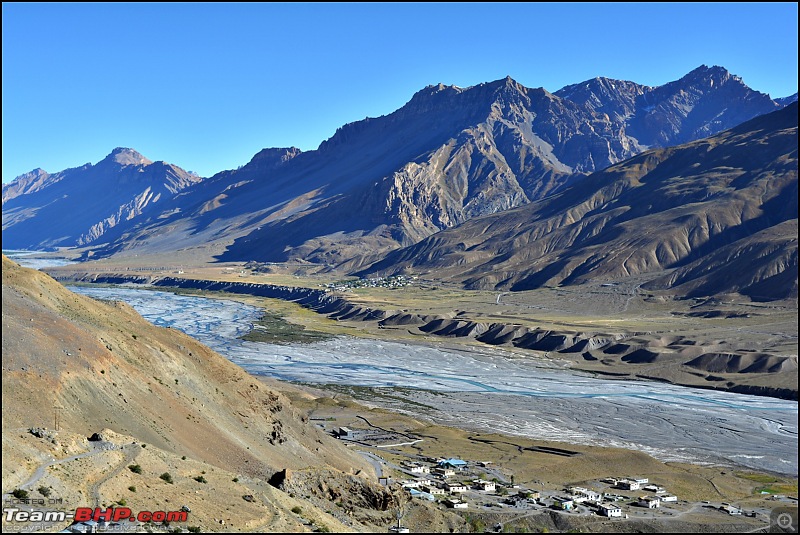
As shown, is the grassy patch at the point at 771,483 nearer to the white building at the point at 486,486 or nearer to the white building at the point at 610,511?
the white building at the point at 610,511

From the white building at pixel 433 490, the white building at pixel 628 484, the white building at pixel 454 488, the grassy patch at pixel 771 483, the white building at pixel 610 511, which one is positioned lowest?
the grassy patch at pixel 771 483

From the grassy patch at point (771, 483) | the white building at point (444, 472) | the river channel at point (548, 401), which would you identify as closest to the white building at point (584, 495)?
the white building at point (444, 472)

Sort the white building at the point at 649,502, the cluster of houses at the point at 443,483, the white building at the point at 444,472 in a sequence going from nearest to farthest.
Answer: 1. the cluster of houses at the point at 443,483
2. the white building at the point at 649,502
3. the white building at the point at 444,472

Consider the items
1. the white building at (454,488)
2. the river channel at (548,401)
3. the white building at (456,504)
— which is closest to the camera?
the white building at (456,504)

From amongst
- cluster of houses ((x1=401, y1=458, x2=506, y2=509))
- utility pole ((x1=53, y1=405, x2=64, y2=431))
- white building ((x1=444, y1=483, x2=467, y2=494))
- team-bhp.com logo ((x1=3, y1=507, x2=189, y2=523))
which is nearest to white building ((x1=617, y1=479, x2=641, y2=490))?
cluster of houses ((x1=401, y1=458, x2=506, y2=509))

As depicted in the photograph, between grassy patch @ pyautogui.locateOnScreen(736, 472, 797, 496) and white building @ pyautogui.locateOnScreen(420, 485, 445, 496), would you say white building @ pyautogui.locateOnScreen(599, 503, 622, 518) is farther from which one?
grassy patch @ pyautogui.locateOnScreen(736, 472, 797, 496)

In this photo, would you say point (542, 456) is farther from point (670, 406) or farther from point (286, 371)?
point (286, 371)

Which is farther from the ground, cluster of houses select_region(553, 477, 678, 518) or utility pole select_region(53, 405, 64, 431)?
utility pole select_region(53, 405, 64, 431)
